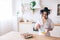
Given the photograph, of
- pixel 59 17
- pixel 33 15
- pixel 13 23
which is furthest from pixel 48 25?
pixel 13 23

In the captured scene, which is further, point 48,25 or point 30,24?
point 30,24

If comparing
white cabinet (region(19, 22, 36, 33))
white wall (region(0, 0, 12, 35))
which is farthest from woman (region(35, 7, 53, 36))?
white wall (region(0, 0, 12, 35))

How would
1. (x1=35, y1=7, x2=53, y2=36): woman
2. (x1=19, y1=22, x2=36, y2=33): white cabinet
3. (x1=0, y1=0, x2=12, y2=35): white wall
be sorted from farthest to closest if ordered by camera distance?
(x1=0, y1=0, x2=12, y2=35): white wall < (x1=19, y1=22, x2=36, y2=33): white cabinet < (x1=35, y1=7, x2=53, y2=36): woman

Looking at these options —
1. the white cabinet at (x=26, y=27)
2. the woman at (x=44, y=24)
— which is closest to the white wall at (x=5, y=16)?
the white cabinet at (x=26, y=27)

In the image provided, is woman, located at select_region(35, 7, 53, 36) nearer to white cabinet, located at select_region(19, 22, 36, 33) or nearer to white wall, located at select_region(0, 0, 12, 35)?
white cabinet, located at select_region(19, 22, 36, 33)

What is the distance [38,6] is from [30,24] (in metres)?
0.71

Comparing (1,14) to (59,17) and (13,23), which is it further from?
(59,17)

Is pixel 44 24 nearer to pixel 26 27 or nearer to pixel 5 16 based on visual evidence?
pixel 26 27

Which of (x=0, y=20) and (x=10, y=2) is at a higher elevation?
(x=10, y=2)

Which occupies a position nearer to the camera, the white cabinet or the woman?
the woman

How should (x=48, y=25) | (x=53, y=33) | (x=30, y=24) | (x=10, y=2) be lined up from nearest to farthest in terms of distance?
(x=48, y=25) → (x=53, y=33) → (x=30, y=24) → (x=10, y=2)

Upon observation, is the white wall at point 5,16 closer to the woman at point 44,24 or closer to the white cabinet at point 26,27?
the white cabinet at point 26,27

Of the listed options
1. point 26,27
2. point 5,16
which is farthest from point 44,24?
point 5,16

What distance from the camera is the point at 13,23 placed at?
13.3ft
